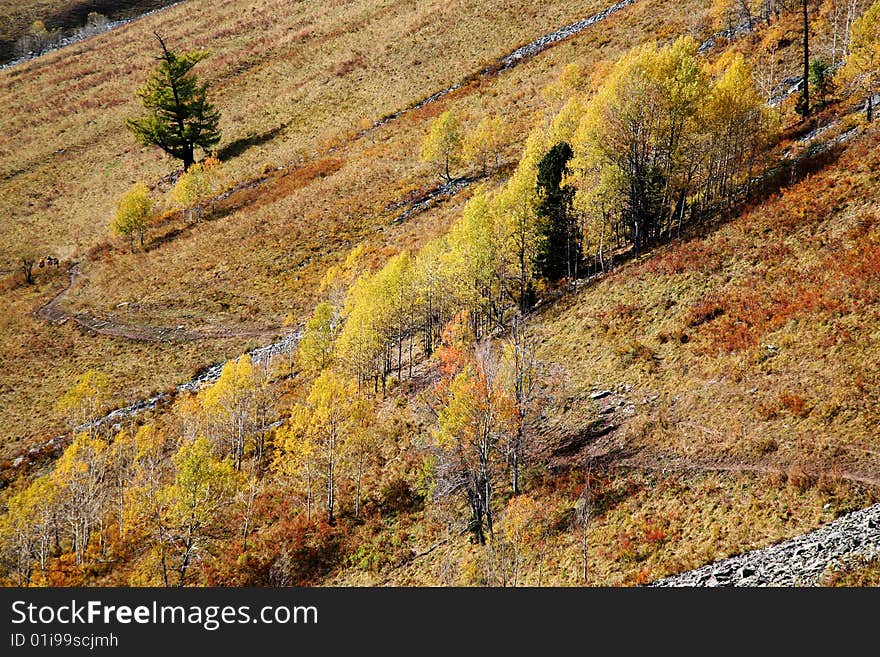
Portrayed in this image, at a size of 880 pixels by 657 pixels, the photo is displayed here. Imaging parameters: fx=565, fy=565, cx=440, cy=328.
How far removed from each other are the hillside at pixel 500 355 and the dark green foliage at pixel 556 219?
43 cm

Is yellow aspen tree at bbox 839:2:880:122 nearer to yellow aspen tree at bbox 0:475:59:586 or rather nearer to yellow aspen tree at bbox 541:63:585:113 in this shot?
yellow aspen tree at bbox 541:63:585:113

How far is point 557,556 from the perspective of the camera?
26.5m

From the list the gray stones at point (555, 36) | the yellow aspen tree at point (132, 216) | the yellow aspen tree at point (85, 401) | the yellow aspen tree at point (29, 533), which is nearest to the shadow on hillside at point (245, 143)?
the yellow aspen tree at point (132, 216)

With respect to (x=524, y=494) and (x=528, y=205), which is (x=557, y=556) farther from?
(x=528, y=205)

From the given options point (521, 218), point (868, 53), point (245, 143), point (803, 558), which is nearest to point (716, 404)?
point (803, 558)

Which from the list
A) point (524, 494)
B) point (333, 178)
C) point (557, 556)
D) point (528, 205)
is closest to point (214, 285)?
point (333, 178)

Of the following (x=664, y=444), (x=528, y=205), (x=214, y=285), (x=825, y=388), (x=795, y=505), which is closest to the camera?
(x=795, y=505)

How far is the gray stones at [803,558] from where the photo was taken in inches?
719

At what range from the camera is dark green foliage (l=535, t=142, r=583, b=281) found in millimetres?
47469

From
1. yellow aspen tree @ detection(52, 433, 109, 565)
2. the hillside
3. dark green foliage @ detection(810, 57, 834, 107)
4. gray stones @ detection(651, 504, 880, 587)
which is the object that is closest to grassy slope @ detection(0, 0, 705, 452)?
the hillside

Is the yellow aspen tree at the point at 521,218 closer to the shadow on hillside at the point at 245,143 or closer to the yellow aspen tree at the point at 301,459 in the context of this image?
the yellow aspen tree at the point at 301,459

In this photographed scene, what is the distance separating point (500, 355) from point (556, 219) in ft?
43.4

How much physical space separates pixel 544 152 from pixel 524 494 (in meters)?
32.3

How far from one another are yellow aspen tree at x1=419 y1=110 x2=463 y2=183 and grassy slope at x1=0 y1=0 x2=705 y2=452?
10.9 ft
